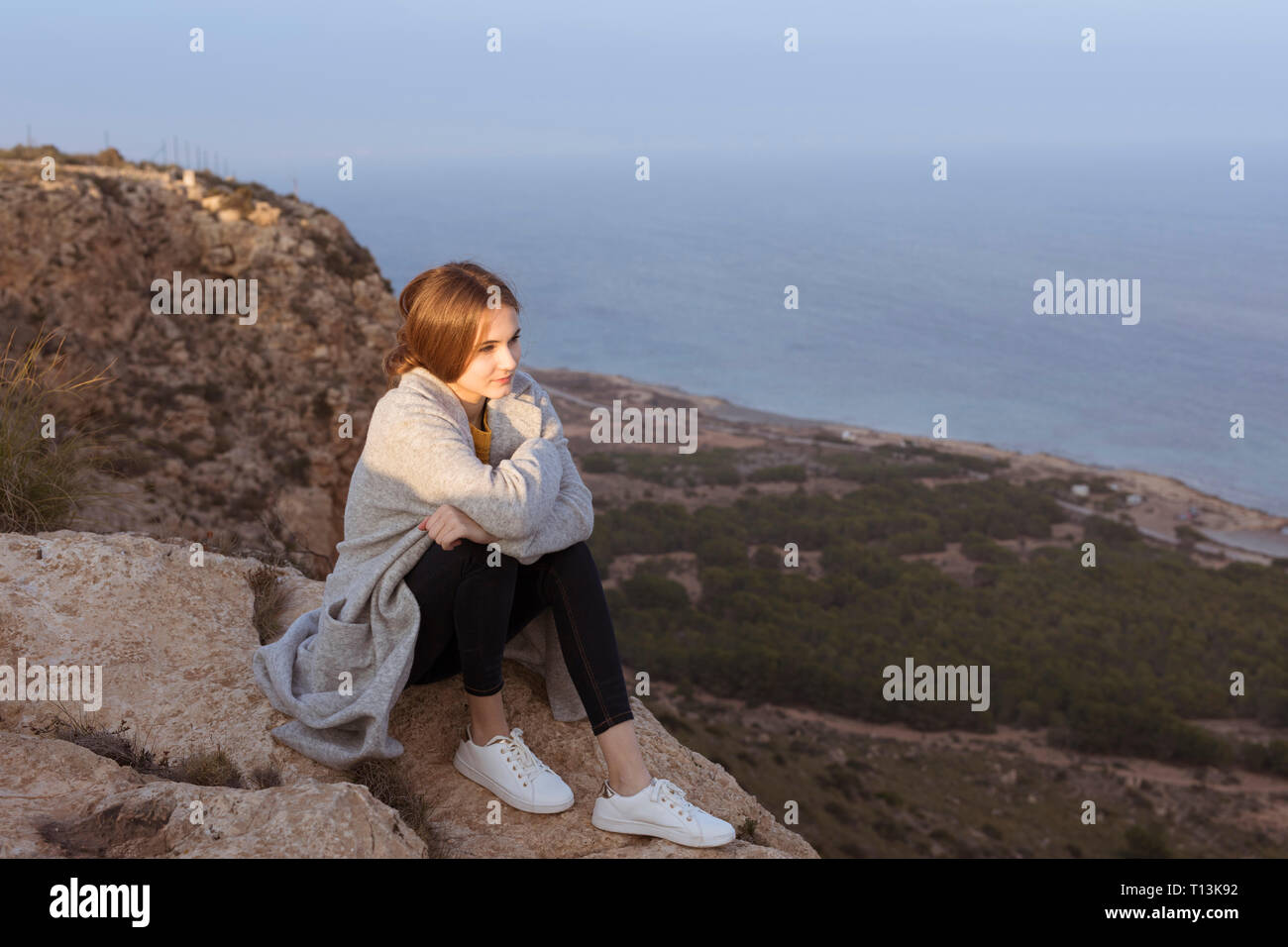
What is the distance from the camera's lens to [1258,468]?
54062 mm

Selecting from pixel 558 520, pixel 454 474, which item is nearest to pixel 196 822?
pixel 454 474

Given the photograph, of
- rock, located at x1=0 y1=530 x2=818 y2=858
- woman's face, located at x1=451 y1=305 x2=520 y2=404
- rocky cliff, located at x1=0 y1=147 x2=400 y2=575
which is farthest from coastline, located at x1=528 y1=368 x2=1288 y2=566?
woman's face, located at x1=451 y1=305 x2=520 y2=404

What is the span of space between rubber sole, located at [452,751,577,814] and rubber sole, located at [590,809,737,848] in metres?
0.12

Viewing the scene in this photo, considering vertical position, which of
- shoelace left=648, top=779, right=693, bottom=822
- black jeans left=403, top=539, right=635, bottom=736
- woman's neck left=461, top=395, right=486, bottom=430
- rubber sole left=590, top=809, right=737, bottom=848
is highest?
woman's neck left=461, top=395, right=486, bottom=430

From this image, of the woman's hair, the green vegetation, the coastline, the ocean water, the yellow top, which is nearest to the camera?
the woman's hair

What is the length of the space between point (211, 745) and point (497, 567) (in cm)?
115

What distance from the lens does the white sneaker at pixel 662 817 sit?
2703mm

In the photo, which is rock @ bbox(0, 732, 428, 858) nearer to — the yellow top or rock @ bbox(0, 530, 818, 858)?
rock @ bbox(0, 530, 818, 858)

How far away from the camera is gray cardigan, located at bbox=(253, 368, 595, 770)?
2.70 m

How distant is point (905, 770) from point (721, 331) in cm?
7588

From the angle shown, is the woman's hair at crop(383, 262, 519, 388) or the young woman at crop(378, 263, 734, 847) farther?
the woman's hair at crop(383, 262, 519, 388)

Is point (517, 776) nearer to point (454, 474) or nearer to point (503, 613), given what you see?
point (503, 613)

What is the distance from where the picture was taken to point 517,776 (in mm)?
2914

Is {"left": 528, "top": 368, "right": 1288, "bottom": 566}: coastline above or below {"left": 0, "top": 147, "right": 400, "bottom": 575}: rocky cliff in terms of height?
below
